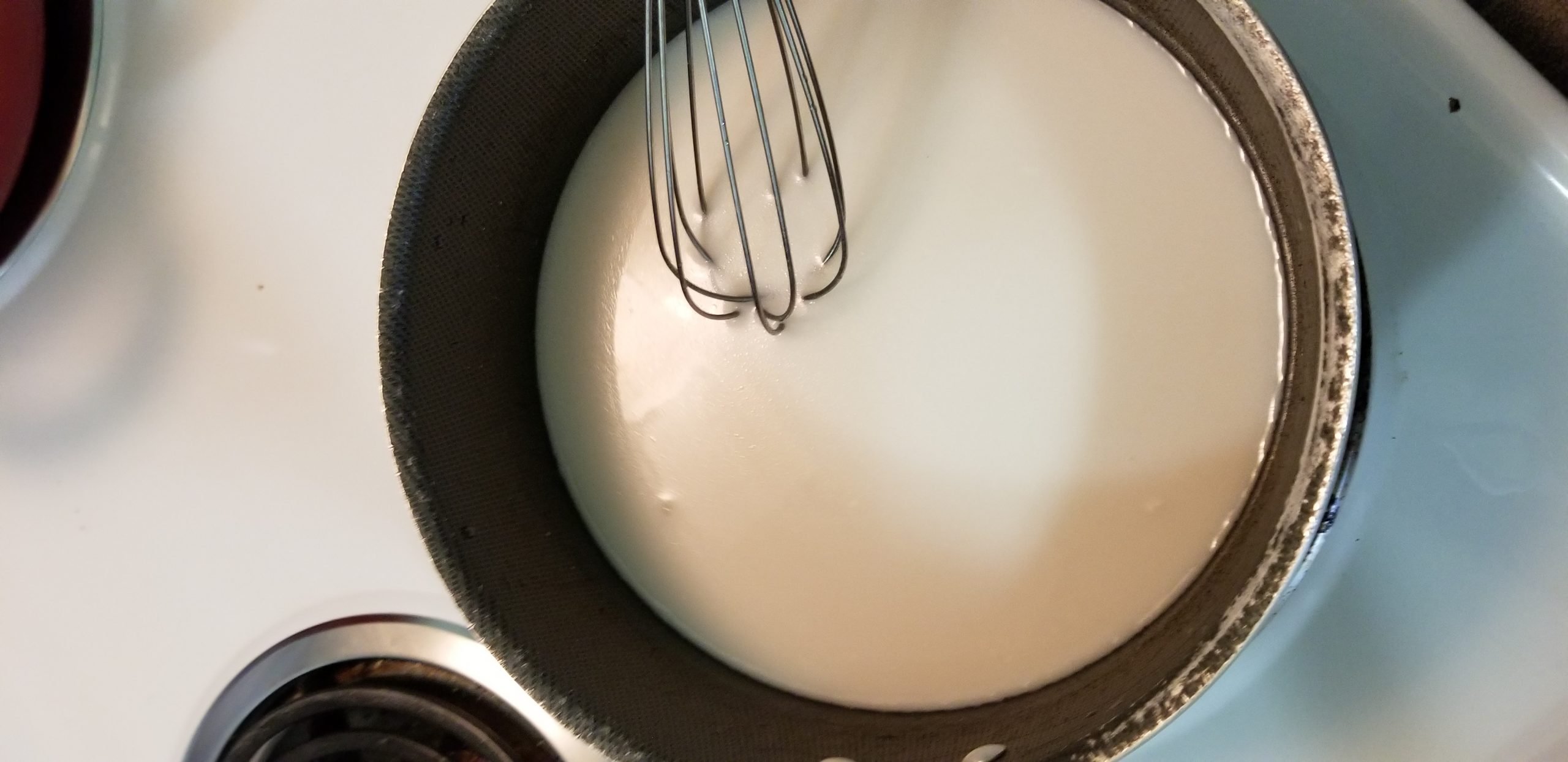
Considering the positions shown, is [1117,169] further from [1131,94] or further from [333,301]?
[333,301]

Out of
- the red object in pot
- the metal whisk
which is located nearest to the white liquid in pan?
the metal whisk

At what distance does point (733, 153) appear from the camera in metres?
0.57

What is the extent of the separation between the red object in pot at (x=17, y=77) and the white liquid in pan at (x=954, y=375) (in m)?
0.33

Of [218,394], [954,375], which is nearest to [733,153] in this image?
[954,375]

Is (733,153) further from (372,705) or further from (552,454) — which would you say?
(372,705)

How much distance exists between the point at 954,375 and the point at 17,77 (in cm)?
55

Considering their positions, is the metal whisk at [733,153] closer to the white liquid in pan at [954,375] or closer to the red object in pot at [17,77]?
the white liquid in pan at [954,375]

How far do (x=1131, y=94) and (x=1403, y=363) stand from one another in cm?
19

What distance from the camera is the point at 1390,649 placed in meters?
0.46

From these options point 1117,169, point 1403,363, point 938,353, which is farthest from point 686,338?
point 1403,363

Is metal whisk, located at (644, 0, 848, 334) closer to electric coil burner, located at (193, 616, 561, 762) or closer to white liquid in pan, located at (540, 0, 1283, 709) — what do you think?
Answer: white liquid in pan, located at (540, 0, 1283, 709)

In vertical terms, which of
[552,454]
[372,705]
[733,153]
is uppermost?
[733,153]

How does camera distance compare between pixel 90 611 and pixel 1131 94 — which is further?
pixel 90 611

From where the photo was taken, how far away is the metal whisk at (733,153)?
50 centimetres
